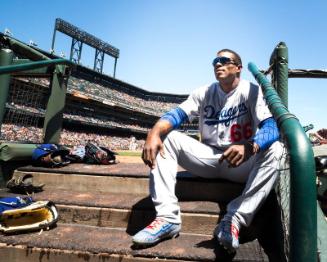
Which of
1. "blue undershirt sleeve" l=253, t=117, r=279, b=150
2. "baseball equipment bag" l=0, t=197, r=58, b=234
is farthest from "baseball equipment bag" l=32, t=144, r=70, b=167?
"blue undershirt sleeve" l=253, t=117, r=279, b=150

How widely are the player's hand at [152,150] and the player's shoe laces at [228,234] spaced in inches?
24.9

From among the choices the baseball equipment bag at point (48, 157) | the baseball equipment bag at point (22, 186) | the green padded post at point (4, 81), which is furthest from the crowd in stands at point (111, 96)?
the baseball equipment bag at point (22, 186)

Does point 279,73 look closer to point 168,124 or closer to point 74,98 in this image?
point 168,124

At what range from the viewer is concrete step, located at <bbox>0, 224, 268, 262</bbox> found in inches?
66.1

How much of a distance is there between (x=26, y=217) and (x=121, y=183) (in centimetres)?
91

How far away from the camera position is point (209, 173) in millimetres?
2359

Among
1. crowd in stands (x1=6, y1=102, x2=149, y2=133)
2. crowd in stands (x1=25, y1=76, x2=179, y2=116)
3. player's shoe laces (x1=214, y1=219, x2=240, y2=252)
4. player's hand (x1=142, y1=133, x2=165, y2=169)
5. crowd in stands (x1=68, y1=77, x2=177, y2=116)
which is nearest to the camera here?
player's shoe laces (x1=214, y1=219, x2=240, y2=252)

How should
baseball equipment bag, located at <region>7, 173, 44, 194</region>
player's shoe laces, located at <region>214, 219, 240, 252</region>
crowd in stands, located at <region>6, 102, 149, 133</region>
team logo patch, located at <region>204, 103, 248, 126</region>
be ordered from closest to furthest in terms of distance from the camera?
player's shoe laces, located at <region>214, 219, 240, 252</region>, team logo patch, located at <region>204, 103, 248, 126</region>, baseball equipment bag, located at <region>7, 173, 44, 194</region>, crowd in stands, located at <region>6, 102, 149, 133</region>

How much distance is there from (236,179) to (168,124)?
2.24ft

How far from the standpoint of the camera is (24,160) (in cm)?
336

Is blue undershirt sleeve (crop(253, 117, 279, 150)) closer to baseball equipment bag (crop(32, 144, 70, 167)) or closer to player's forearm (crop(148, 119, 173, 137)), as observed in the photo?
player's forearm (crop(148, 119, 173, 137))

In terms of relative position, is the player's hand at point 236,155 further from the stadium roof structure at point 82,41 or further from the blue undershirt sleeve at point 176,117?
the stadium roof structure at point 82,41

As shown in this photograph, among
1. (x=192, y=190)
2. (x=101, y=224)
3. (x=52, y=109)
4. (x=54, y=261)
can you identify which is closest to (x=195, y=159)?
(x=192, y=190)

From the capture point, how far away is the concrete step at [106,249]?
1678mm
